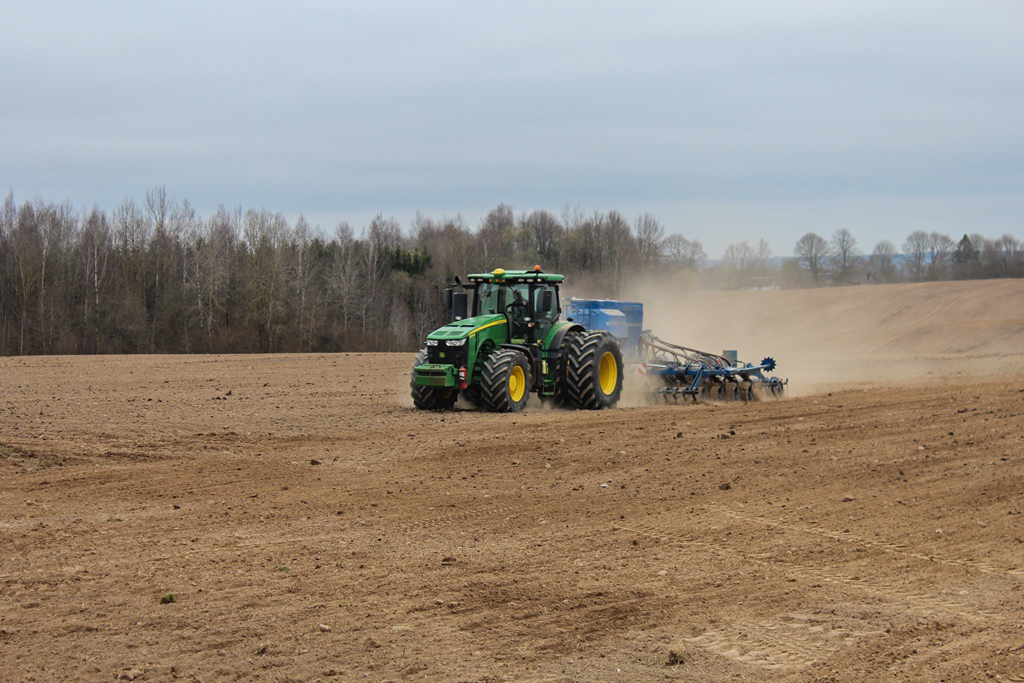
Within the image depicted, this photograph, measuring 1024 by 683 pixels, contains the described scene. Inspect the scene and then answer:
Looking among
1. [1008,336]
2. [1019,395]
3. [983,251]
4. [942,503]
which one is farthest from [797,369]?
[983,251]

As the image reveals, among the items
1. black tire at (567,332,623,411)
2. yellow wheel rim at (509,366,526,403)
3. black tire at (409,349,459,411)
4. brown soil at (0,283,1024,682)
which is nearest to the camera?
brown soil at (0,283,1024,682)

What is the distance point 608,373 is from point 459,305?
11.3ft

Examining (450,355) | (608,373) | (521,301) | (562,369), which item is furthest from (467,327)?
(608,373)

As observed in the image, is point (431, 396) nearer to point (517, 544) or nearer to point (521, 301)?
point (521, 301)

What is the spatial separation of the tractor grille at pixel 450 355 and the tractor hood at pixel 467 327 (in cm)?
21

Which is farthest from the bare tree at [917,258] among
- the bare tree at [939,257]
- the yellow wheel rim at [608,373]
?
the yellow wheel rim at [608,373]

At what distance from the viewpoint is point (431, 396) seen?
61.7 feet

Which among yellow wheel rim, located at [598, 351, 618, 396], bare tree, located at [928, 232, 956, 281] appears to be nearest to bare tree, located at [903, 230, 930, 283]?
bare tree, located at [928, 232, 956, 281]

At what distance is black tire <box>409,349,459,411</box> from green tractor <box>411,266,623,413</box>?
0.06 feet

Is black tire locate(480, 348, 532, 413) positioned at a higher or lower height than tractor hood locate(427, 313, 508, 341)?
lower

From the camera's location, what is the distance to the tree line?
193ft

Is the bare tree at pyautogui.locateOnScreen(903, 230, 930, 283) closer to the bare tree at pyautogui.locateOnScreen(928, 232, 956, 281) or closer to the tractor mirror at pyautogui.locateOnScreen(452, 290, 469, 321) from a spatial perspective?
the bare tree at pyautogui.locateOnScreen(928, 232, 956, 281)

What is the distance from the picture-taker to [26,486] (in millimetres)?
11078

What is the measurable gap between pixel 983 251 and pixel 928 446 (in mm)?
86135
